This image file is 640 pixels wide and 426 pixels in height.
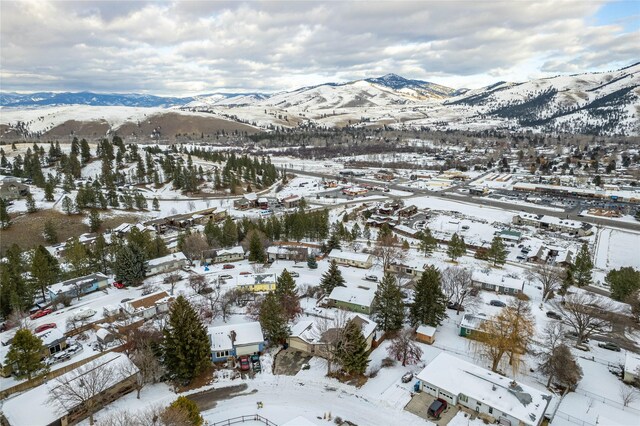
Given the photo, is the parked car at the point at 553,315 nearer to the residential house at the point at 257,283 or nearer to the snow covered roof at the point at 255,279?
the residential house at the point at 257,283

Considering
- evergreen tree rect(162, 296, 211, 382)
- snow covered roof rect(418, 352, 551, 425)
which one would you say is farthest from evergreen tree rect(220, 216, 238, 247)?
snow covered roof rect(418, 352, 551, 425)

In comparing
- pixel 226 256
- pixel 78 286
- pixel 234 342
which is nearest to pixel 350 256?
pixel 226 256

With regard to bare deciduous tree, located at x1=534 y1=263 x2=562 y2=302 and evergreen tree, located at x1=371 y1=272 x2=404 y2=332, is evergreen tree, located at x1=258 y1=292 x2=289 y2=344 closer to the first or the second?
evergreen tree, located at x1=371 y1=272 x2=404 y2=332

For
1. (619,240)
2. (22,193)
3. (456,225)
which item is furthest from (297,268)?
(22,193)

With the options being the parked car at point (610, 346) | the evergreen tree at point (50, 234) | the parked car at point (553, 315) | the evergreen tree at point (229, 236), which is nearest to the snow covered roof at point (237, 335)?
the evergreen tree at point (229, 236)

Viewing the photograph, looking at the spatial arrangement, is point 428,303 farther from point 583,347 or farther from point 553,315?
point 553,315

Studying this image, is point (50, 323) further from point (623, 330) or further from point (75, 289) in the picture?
point (623, 330)

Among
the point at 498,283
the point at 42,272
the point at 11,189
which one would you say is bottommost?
the point at 498,283
